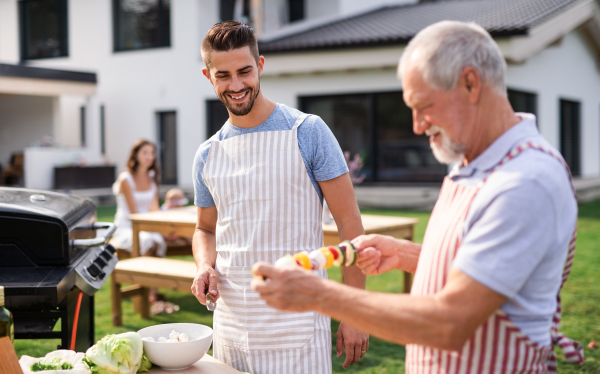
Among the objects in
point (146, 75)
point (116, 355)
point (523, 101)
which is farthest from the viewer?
point (146, 75)

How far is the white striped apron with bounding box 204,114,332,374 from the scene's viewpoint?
2070 millimetres

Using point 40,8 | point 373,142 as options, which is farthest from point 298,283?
point 40,8

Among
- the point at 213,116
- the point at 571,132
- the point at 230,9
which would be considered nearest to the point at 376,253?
the point at 213,116

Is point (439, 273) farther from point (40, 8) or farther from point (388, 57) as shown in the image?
point (40, 8)

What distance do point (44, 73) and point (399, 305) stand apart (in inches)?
644

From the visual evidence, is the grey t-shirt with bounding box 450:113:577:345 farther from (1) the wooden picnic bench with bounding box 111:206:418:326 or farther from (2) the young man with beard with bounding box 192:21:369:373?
(1) the wooden picnic bench with bounding box 111:206:418:326

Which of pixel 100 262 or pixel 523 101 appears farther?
pixel 523 101

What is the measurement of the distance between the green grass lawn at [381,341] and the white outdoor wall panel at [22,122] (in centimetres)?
1355

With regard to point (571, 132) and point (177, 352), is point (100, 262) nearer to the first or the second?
point (177, 352)

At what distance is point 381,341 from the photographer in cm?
455

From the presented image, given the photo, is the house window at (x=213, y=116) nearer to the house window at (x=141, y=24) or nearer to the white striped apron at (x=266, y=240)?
the house window at (x=141, y=24)

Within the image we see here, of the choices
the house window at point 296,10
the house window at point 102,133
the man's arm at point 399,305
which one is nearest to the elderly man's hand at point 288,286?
the man's arm at point 399,305

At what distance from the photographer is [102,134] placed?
17766 millimetres

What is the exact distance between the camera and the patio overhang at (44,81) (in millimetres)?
14875
